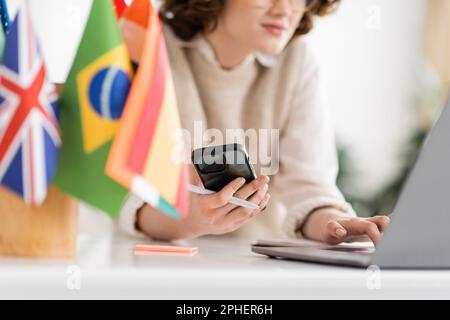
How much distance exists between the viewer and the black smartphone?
2.27 feet

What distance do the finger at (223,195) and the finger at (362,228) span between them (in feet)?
0.64

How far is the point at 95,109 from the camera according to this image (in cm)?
48

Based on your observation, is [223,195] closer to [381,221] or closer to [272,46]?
[381,221]

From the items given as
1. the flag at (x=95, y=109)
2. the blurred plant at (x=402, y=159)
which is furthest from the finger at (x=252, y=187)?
the blurred plant at (x=402, y=159)

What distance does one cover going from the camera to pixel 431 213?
0.50 metres

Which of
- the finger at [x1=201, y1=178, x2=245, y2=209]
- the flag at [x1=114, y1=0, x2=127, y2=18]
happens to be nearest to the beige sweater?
the finger at [x1=201, y1=178, x2=245, y2=209]

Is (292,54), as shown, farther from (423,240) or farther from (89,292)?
(89,292)

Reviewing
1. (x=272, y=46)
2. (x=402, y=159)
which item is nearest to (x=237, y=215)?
(x=272, y=46)

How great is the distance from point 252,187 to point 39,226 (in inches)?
10.7

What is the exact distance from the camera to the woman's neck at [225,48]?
4.44 feet

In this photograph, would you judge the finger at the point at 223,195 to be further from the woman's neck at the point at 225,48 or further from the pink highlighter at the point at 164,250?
the woman's neck at the point at 225,48

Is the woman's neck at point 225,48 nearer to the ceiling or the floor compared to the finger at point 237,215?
nearer to the ceiling
